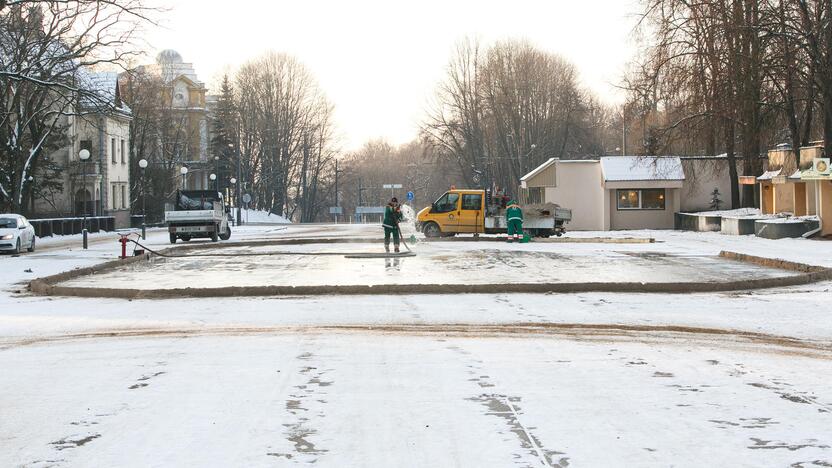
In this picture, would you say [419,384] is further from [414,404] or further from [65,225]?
[65,225]

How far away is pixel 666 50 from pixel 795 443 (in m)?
42.3

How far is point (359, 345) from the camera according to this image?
12609 millimetres

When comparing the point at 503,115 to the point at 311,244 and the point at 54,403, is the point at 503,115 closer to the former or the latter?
the point at 311,244

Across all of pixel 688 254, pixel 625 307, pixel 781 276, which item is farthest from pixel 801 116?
pixel 625 307

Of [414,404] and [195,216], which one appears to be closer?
[414,404]

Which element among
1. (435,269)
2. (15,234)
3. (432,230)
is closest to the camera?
(435,269)

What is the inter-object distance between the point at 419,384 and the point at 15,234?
1231 inches


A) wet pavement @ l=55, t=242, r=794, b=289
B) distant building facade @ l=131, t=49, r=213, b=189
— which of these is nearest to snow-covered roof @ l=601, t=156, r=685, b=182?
wet pavement @ l=55, t=242, r=794, b=289

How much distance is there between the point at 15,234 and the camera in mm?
37188

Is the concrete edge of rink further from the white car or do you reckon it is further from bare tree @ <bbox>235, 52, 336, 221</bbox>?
bare tree @ <bbox>235, 52, 336, 221</bbox>

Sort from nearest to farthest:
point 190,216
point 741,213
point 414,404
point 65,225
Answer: point 414,404, point 190,216, point 741,213, point 65,225

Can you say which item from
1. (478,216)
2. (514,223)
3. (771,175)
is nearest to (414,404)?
(514,223)

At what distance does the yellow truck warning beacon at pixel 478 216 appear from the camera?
148 feet

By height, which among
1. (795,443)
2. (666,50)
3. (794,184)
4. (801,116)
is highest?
(666,50)
